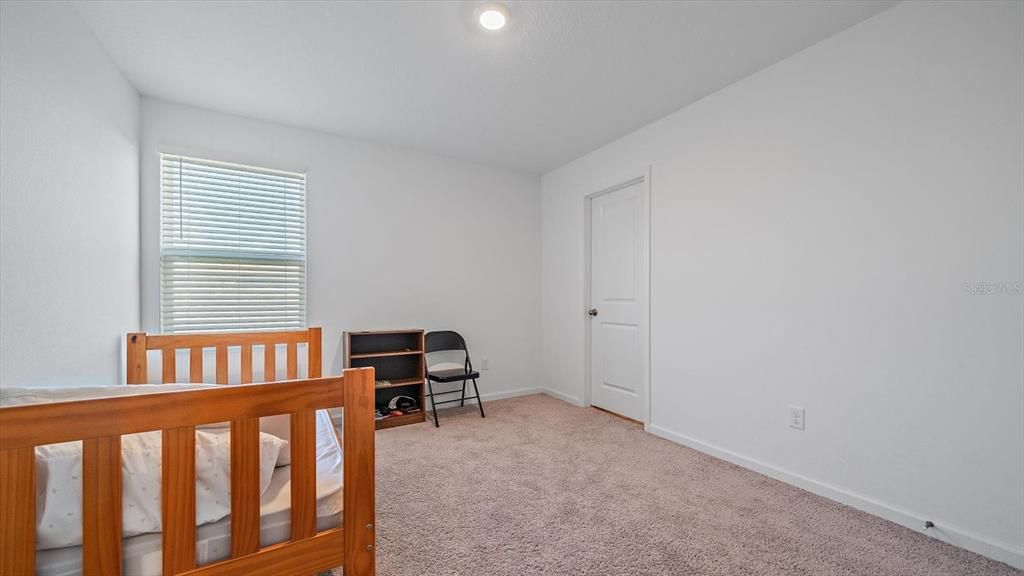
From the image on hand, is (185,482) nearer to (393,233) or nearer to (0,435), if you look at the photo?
(0,435)

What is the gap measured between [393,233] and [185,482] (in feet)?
9.32

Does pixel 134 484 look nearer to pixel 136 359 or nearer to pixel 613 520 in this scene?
pixel 136 359

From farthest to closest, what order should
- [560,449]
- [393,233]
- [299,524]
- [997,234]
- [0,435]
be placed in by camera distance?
[393,233]
[560,449]
[997,234]
[299,524]
[0,435]

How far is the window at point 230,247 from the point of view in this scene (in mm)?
2770

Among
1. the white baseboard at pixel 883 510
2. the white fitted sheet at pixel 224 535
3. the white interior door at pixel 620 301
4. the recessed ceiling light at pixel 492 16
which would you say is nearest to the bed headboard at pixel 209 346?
the white fitted sheet at pixel 224 535

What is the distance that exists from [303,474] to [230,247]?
2544 millimetres

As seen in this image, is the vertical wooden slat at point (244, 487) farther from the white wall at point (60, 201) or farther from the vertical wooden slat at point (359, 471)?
the white wall at point (60, 201)

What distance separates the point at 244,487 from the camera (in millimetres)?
956

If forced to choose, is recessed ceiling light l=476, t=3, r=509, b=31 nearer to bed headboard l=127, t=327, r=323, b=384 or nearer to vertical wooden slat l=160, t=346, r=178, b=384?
bed headboard l=127, t=327, r=323, b=384

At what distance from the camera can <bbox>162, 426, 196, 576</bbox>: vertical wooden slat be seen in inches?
35.0

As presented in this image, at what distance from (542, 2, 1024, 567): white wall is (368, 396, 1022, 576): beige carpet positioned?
0.23m

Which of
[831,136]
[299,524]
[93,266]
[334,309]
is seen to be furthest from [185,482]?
[831,136]

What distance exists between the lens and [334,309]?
3291 millimetres

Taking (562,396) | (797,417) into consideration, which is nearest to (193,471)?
(797,417)
